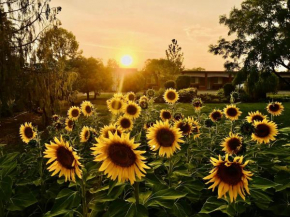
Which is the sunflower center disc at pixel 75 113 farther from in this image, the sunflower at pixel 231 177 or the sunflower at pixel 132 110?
the sunflower at pixel 231 177

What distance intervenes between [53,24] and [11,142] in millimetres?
3712

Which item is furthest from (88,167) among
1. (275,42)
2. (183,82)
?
(183,82)

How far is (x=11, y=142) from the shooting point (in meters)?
7.27

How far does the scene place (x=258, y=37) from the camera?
1733cm

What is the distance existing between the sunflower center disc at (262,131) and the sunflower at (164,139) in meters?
1.00

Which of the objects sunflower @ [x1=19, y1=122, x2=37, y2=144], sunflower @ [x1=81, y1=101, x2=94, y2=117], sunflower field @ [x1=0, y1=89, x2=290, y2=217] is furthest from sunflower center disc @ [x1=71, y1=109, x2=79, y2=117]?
sunflower field @ [x1=0, y1=89, x2=290, y2=217]

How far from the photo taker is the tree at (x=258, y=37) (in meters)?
15.8

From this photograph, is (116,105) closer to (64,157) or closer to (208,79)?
(64,157)

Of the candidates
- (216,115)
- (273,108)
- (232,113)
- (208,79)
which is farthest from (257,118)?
(208,79)

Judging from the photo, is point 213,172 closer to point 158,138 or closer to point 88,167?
point 158,138

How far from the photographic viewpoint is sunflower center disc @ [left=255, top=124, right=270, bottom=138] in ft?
8.56

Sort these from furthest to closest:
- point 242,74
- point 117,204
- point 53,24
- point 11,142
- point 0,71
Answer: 1. point 242,74
2. point 53,24
3. point 11,142
4. point 0,71
5. point 117,204

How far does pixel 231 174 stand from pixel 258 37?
1807cm

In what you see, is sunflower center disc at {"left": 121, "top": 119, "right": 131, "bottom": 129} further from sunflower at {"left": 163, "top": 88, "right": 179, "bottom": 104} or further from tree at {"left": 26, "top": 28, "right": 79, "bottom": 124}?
tree at {"left": 26, "top": 28, "right": 79, "bottom": 124}
